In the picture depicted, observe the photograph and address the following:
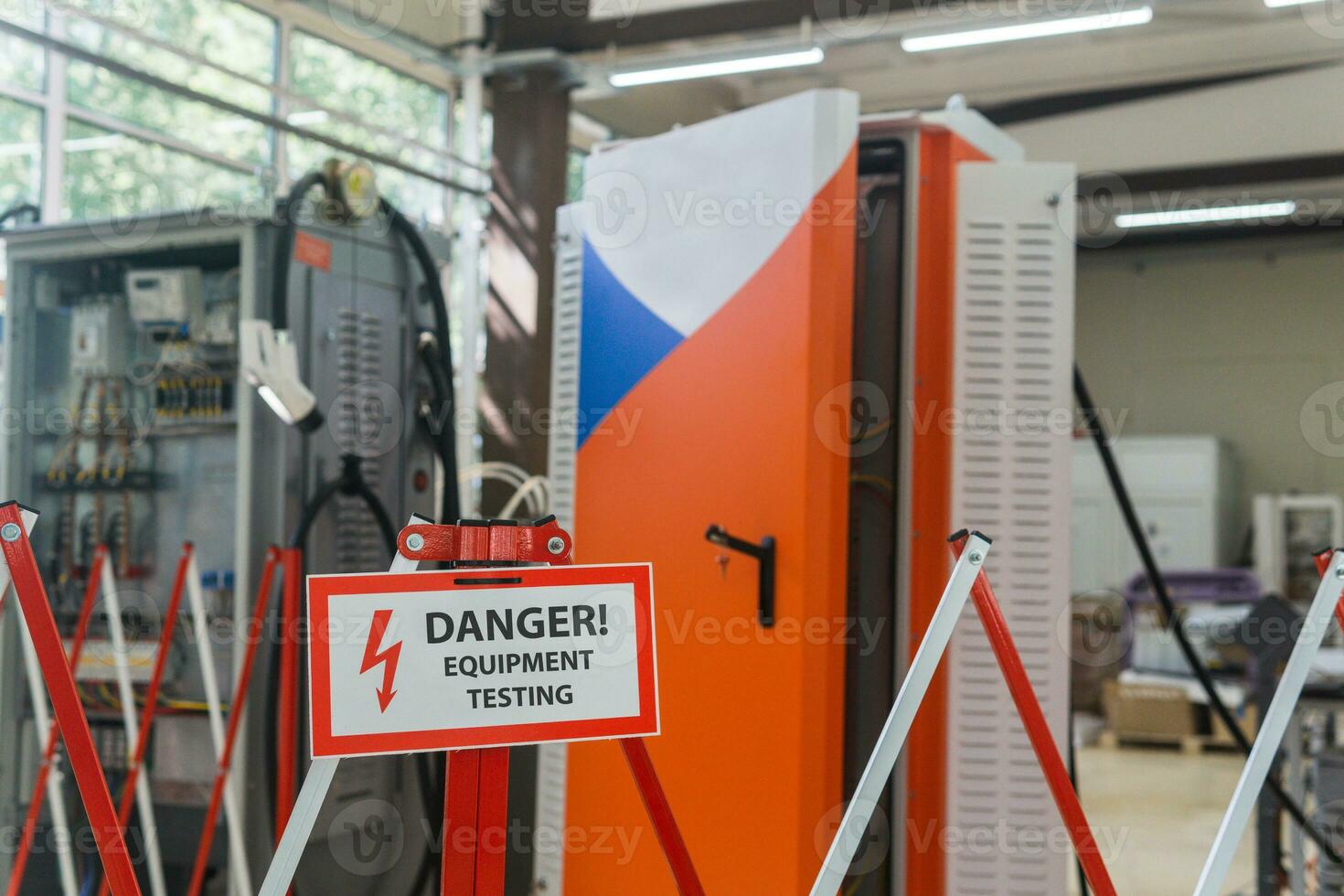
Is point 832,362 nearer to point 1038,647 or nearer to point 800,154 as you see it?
point 800,154

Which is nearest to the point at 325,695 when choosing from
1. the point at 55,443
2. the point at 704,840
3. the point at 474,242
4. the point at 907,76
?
the point at 704,840

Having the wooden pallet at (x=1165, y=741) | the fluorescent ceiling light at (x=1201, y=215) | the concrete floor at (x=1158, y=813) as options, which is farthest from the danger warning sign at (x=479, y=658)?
the fluorescent ceiling light at (x=1201, y=215)

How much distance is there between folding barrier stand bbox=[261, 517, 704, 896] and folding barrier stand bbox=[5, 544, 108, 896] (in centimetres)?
218

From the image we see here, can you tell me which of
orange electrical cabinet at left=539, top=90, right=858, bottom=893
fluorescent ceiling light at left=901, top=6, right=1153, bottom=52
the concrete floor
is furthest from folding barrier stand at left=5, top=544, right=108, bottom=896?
fluorescent ceiling light at left=901, top=6, right=1153, bottom=52

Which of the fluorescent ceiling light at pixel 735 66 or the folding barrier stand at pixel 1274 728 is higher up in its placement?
the fluorescent ceiling light at pixel 735 66

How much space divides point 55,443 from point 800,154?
9.01 ft

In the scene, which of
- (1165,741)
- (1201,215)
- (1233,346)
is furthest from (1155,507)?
(1201,215)

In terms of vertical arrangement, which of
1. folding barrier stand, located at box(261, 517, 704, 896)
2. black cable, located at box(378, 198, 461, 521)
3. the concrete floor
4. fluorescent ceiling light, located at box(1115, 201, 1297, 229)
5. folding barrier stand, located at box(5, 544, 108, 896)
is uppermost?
fluorescent ceiling light, located at box(1115, 201, 1297, 229)

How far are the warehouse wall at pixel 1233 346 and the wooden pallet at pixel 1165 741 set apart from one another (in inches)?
137

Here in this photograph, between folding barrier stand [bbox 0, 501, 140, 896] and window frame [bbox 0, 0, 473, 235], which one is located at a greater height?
window frame [bbox 0, 0, 473, 235]

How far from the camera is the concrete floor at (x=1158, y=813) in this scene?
5.28 m

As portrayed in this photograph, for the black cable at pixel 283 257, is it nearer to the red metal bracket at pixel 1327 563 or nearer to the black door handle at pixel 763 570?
the black door handle at pixel 763 570

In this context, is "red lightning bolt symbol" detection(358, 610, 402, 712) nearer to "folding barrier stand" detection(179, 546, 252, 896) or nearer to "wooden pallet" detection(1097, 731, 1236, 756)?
"folding barrier stand" detection(179, 546, 252, 896)

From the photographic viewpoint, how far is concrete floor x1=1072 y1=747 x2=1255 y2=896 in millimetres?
5281
